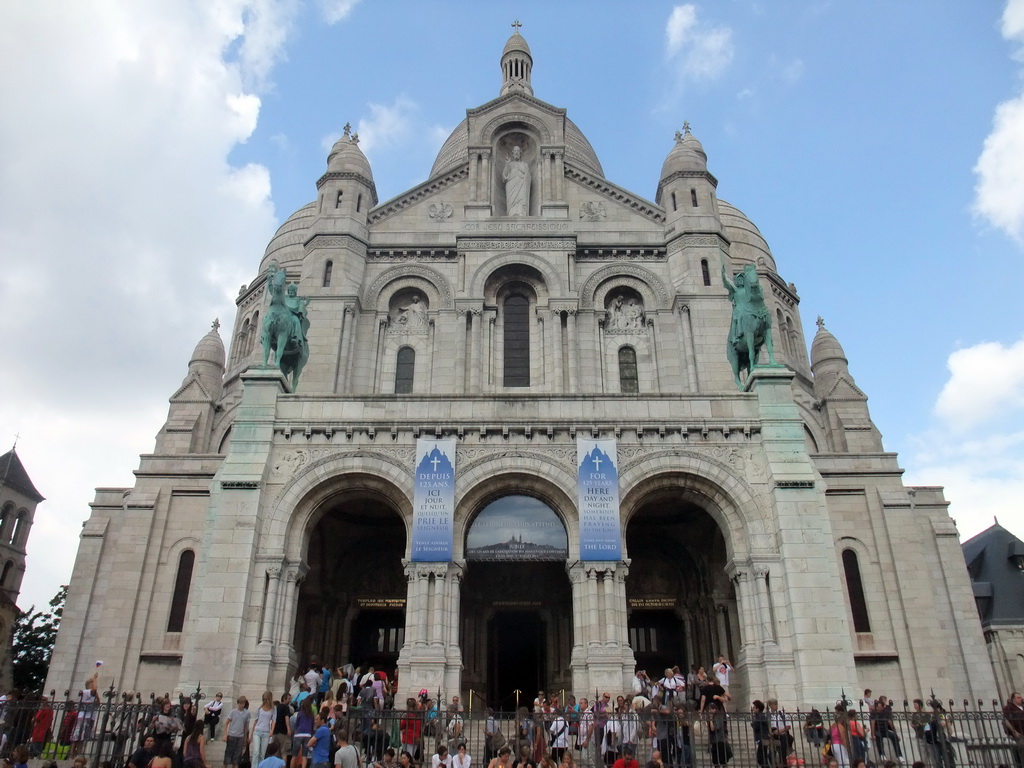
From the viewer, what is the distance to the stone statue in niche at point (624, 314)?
104 ft

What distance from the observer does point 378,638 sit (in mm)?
26562

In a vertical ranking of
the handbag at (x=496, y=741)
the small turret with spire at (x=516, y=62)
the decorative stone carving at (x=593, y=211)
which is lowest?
the handbag at (x=496, y=741)

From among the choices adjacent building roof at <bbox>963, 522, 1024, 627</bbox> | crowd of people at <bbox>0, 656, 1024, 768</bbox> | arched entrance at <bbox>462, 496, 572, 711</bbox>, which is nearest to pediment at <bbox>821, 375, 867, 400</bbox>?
adjacent building roof at <bbox>963, 522, 1024, 627</bbox>

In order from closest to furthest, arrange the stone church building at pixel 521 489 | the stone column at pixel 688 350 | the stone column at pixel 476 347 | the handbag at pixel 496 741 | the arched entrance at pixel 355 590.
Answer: the handbag at pixel 496 741
the stone church building at pixel 521 489
the arched entrance at pixel 355 590
the stone column at pixel 688 350
the stone column at pixel 476 347

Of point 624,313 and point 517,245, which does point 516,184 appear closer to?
point 517,245

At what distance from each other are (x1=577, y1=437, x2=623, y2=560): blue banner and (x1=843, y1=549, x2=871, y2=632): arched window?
11309mm

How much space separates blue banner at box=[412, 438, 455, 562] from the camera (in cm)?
2094

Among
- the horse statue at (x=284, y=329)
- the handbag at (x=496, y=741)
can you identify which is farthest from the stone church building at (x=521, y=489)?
the handbag at (x=496, y=741)

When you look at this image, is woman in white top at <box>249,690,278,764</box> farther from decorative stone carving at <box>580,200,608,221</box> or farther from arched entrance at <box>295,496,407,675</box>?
decorative stone carving at <box>580,200,608,221</box>

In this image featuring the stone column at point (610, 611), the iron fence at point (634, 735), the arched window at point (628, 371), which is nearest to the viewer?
the iron fence at point (634, 735)

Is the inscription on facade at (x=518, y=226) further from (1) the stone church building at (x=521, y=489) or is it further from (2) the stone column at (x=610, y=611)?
(2) the stone column at (x=610, y=611)

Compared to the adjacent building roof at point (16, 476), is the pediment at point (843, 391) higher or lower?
lower

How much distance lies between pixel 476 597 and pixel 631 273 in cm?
1436

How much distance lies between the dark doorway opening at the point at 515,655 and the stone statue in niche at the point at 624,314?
38.5 ft
